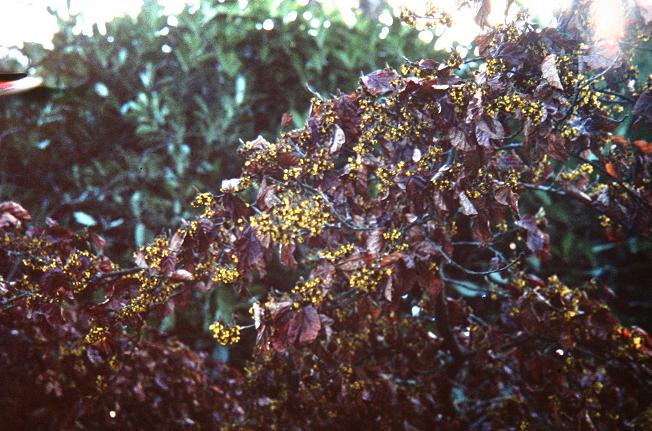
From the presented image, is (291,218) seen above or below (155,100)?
below

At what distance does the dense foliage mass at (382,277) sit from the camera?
182 centimetres

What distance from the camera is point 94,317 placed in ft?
6.36

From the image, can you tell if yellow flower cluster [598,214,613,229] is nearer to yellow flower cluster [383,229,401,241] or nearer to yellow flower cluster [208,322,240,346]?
yellow flower cluster [383,229,401,241]

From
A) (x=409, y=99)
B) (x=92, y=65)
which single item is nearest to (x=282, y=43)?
(x=92, y=65)

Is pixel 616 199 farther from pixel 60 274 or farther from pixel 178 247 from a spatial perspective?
pixel 60 274

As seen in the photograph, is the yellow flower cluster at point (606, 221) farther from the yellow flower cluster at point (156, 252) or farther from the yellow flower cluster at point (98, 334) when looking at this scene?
the yellow flower cluster at point (98, 334)

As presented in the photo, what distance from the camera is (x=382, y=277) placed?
1.92 m

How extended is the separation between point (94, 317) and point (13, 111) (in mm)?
2508

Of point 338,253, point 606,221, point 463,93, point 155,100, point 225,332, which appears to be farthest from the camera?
point 155,100

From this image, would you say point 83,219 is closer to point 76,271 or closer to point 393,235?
point 76,271

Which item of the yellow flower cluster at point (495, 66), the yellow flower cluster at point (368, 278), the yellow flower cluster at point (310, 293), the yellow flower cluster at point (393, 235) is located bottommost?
the yellow flower cluster at point (310, 293)

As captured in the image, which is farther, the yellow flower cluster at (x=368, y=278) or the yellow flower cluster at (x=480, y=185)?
the yellow flower cluster at (x=368, y=278)

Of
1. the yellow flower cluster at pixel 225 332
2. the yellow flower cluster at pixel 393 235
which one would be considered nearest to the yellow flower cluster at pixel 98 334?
the yellow flower cluster at pixel 225 332

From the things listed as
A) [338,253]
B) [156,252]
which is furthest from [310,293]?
[156,252]
